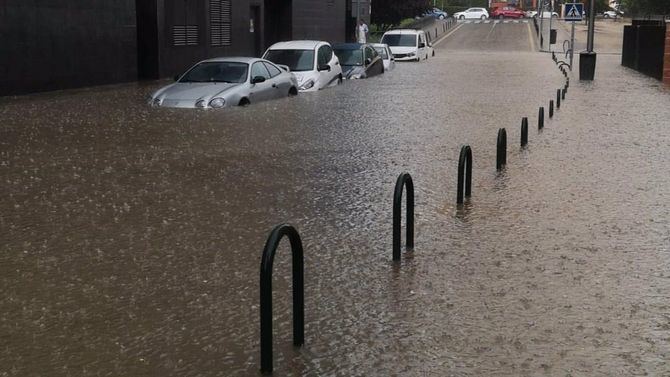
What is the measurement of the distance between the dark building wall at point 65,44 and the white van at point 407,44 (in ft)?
56.8

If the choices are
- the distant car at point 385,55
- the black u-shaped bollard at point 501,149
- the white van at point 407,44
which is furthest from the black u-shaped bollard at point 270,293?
the white van at point 407,44

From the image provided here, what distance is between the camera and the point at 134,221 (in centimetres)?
790

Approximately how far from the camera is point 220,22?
30.8 m

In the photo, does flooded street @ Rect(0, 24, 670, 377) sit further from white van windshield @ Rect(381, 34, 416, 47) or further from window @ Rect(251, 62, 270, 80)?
white van windshield @ Rect(381, 34, 416, 47)

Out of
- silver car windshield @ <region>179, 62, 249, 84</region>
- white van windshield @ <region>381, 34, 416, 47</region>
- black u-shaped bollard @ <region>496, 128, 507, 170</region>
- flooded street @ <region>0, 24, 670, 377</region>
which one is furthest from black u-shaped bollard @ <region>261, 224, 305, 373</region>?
white van windshield @ <region>381, 34, 416, 47</region>

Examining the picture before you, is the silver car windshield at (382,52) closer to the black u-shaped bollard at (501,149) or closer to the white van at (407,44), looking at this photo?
the white van at (407,44)

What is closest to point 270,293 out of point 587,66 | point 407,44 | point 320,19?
point 587,66

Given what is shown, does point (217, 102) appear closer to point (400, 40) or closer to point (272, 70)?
point (272, 70)

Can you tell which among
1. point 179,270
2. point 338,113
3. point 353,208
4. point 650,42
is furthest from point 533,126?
point 650,42

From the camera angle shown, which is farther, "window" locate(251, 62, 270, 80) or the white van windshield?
the white van windshield

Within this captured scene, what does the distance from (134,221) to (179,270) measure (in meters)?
1.70

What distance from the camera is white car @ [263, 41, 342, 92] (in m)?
22.1

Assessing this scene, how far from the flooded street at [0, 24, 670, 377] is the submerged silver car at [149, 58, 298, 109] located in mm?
1867

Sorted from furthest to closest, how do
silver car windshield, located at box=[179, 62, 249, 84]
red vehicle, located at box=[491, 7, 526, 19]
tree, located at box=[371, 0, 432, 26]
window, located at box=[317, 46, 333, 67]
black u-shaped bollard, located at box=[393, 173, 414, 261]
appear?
red vehicle, located at box=[491, 7, 526, 19] → tree, located at box=[371, 0, 432, 26] → window, located at box=[317, 46, 333, 67] → silver car windshield, located at box=[179, 62, 249, 84] → black u-shaped bollard, located at box=[393, 173, 414, 261]
